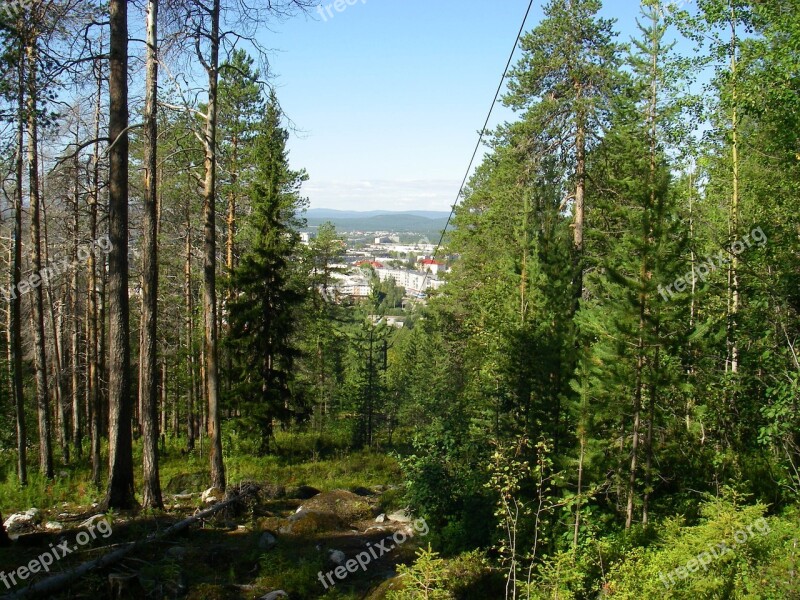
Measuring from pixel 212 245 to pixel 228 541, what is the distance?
577 centimetres

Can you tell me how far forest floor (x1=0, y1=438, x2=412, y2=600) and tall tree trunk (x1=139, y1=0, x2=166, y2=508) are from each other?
0.76 metres

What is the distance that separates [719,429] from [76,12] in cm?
1451

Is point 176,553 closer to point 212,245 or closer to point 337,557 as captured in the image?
point 337,557

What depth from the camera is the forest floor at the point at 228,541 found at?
6.69 meters

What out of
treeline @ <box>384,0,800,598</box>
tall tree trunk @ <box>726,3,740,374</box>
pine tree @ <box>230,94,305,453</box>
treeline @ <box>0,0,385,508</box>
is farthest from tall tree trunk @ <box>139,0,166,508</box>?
tall tree trunk @ <box>726,3,740,374</box>

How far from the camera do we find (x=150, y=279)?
10547 millimetres

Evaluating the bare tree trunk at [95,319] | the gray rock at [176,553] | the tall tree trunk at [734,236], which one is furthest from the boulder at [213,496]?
the tall tree trunk at [734,236]

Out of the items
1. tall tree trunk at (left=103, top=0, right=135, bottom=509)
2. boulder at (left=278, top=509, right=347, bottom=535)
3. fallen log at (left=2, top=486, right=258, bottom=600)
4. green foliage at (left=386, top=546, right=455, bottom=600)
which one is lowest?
boulder at (left=278, top=509, right=347, bottom=535)

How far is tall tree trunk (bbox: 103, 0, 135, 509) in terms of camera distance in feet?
29.7

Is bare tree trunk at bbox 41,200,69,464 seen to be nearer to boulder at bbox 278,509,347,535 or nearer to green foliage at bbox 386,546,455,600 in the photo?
boulder at bbox 278,509,347,535

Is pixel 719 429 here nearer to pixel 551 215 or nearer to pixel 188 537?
pixel 551 215

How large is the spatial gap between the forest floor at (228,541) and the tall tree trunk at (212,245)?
35.6 inches

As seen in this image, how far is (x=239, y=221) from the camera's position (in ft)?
71.8

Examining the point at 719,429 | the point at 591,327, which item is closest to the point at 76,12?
the point at 591,327
